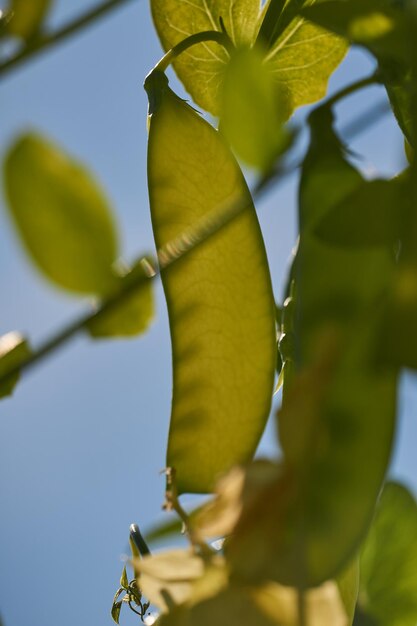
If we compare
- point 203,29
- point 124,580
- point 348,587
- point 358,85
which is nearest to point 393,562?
point 348,587

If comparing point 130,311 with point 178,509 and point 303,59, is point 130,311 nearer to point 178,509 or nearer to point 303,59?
point 178,509

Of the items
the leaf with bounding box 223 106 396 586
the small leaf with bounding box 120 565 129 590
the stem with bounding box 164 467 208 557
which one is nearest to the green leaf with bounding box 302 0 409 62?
the leaf with bounding box 223 106 396 586

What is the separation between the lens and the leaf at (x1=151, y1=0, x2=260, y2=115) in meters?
0.64

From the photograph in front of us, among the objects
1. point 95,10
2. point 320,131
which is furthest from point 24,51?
point 320,131

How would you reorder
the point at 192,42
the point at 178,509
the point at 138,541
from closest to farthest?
the point at 178,509, the point at 138,541, the point at 192,42

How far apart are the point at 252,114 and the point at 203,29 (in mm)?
363

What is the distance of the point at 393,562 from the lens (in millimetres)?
568

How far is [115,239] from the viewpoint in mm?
289

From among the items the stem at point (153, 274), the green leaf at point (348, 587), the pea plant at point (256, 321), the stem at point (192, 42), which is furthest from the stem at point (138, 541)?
the stem at point (192, 42)

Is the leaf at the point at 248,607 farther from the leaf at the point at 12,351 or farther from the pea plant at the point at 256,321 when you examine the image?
the leaf at the point at 12,351

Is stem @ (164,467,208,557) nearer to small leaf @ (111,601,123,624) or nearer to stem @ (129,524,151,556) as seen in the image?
stem @ (129,524,151,556)

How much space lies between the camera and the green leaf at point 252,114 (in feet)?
1.06

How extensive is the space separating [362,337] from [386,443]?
44mm

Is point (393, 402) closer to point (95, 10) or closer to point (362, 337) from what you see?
point (362, 337)
